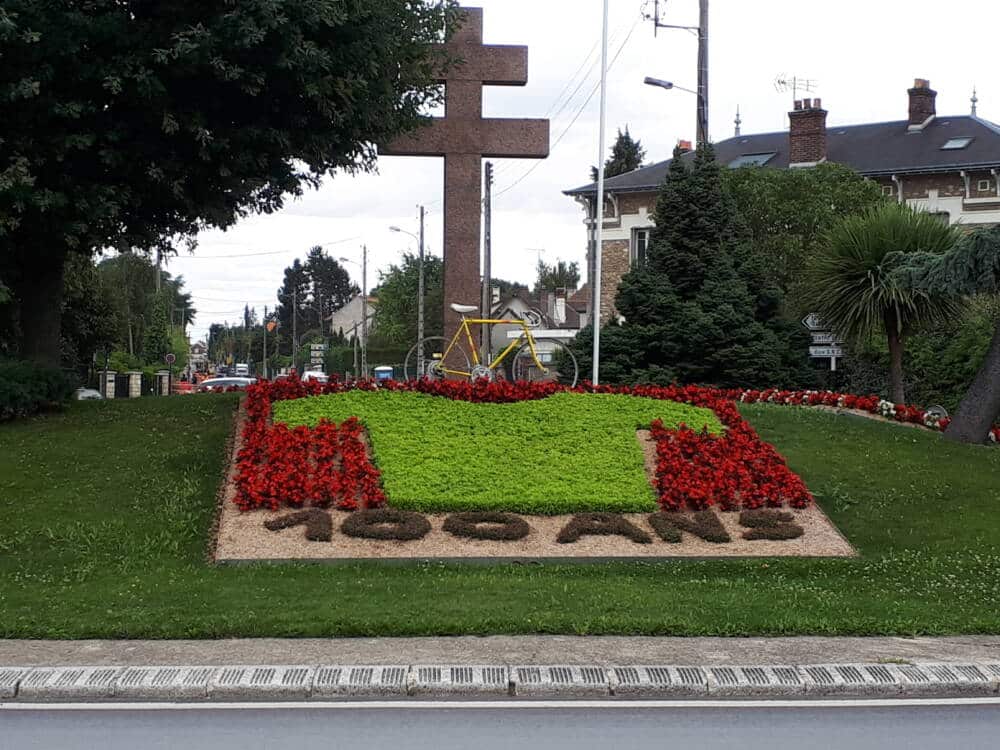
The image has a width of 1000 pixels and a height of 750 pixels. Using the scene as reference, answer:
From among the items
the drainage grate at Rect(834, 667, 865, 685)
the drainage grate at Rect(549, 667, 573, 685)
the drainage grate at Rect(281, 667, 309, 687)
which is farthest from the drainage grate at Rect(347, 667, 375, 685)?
the drainage grate at Rect(834, 667, 865, 685)

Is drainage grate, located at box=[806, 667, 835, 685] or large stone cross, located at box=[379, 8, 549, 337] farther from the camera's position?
large stone cross, located at box=[379, 8, 549, 337]

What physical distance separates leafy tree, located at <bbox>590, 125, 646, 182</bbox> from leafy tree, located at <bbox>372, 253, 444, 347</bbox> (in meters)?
14.3

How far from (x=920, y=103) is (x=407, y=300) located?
43.5 meters

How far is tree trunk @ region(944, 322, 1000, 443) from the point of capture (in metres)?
18.5

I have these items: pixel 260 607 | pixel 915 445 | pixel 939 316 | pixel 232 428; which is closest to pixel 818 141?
pixel 939 316

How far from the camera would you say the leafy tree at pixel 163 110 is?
16.5 meters

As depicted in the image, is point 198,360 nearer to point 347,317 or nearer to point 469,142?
point 347,317

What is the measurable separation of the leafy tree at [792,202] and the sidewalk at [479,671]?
30.8 metres

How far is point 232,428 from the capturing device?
17.5 meters

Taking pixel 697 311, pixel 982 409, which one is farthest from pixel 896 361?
pixel 982 409

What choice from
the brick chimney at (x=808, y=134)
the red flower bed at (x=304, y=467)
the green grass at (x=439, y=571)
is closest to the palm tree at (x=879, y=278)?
A: the green grass at (x=439, y=571)

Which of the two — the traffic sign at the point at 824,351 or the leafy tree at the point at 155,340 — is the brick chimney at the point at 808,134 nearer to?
the traffic sign at the point at 824,351

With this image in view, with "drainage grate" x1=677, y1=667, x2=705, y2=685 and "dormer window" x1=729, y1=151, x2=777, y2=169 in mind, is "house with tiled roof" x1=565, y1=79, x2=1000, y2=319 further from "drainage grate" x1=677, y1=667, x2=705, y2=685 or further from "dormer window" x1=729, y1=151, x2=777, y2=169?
"drainage grate" x1=677, y1=667, x2=705, y2=685

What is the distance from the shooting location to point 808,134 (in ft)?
160
